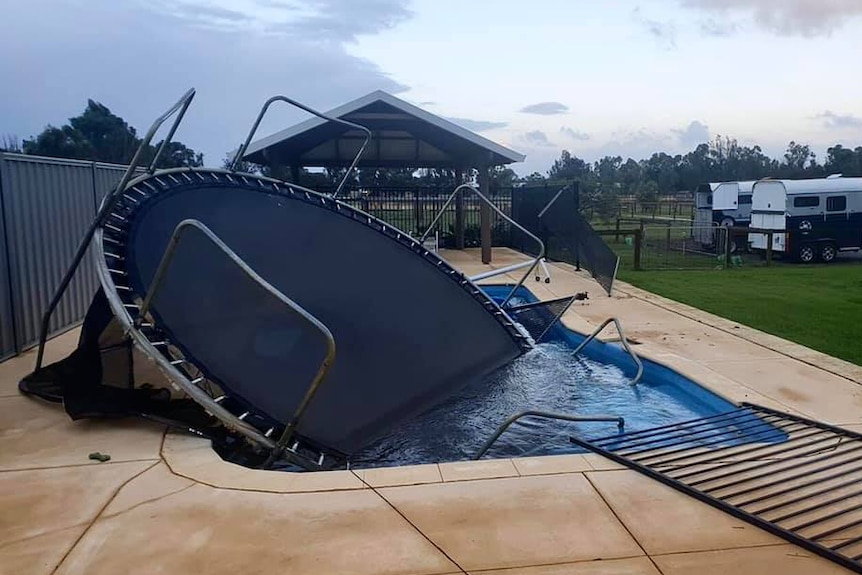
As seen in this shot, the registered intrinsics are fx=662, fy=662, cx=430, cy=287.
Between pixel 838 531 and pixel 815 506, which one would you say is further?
pixel 815 506

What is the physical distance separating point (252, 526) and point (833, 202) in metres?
19.4

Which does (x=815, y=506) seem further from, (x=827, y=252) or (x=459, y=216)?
(x=827, y=252)

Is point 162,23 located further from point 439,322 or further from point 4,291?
point 439,322

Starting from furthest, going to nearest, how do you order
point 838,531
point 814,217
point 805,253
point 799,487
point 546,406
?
1. point 814,217
2. point 805,253
3. point 546,406
4. point 799,487
5. point 838,531

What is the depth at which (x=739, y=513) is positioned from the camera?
10.2 feet

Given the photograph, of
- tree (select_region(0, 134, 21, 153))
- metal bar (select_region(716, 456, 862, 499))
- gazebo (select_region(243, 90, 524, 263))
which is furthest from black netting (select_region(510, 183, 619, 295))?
tree (select_region(0, 134, 21, 153))

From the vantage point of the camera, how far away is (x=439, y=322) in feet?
20.9

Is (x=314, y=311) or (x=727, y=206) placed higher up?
(x=727, y=206)

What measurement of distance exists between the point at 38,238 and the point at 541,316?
5.40 meters

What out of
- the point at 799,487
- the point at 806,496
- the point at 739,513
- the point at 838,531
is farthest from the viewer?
the point at 799,487

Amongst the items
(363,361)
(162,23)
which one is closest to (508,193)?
(162,23)

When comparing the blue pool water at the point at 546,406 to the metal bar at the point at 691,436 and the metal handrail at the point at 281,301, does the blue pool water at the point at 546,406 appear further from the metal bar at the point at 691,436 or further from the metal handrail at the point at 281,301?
the metal handrail at the point at 281,301

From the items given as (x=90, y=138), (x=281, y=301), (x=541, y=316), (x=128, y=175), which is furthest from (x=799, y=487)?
(x=90, y=138)

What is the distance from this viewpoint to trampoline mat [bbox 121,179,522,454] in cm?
454
